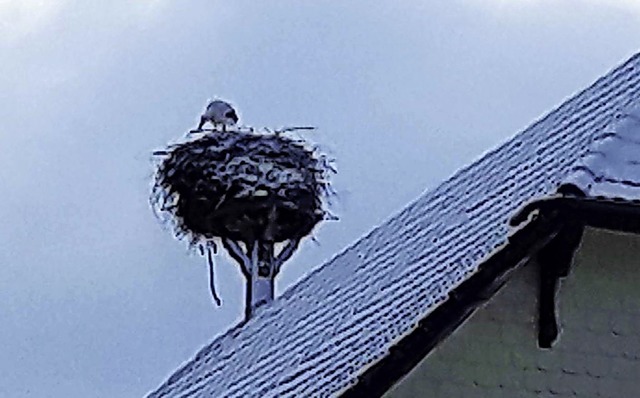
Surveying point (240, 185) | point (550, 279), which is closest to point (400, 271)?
point (550, 279)

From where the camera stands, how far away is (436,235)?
34.8ft

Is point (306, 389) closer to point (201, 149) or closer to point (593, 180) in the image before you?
point (593, 180)

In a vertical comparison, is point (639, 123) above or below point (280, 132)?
below

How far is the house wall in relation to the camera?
786 centimetres

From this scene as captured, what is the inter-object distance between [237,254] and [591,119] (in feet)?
19.9

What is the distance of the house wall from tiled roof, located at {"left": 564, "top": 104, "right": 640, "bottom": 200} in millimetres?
322

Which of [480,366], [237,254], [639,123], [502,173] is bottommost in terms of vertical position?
[480,366]

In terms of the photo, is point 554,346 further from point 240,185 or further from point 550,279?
point 240,185

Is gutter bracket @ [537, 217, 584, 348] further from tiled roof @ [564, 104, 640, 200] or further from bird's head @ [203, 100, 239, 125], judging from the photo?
bird's head @ [203, 100, 239, 125]

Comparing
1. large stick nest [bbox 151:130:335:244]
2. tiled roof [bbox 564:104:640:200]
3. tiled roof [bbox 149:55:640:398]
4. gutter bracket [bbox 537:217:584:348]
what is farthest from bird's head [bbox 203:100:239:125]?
gutter bracket [bbox 537:217:584:348]

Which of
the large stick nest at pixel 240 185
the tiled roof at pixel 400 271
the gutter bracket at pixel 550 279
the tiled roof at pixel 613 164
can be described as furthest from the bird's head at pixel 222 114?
the gutter bracket at pixel 550 279

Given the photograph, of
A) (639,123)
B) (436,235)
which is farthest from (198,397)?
(639,123)

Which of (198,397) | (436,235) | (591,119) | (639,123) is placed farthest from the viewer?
(198,397)

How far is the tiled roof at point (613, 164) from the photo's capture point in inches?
302
